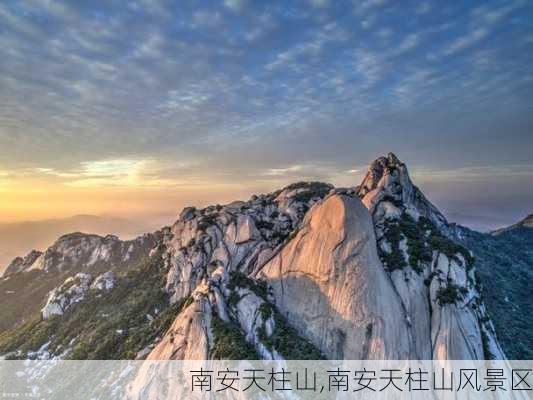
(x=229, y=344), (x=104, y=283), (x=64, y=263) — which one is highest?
(x=229, y=344)

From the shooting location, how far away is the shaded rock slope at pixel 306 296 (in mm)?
36031

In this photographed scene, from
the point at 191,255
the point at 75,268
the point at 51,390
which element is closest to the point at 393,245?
the point at 191,255

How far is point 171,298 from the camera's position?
58.8 meters

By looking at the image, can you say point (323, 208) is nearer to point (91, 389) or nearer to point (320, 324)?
point (320, 324)

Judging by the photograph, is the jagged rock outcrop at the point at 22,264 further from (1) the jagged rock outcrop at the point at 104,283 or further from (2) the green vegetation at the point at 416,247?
(2) the green vegetation at the point at 416,247

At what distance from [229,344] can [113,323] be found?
99.7 ft

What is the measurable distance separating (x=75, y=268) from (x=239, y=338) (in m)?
85.4

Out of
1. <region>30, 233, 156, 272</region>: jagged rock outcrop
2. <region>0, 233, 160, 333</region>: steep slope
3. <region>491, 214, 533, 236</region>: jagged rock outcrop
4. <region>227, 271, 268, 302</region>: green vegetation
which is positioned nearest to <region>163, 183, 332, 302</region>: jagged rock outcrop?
<region>227, 271, 268, 302</region>: green vegetation

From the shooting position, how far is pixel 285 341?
3728cm

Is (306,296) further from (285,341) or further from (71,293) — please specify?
(71,293)

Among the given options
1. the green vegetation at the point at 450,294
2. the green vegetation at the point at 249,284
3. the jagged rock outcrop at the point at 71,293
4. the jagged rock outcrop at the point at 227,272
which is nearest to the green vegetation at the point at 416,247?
the green vegetation at the point at 450,294

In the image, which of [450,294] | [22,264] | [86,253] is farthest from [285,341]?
[22,264]

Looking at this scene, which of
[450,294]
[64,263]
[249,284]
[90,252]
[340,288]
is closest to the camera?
[450,294]

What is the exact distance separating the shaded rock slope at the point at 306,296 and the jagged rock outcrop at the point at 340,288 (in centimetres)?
13
